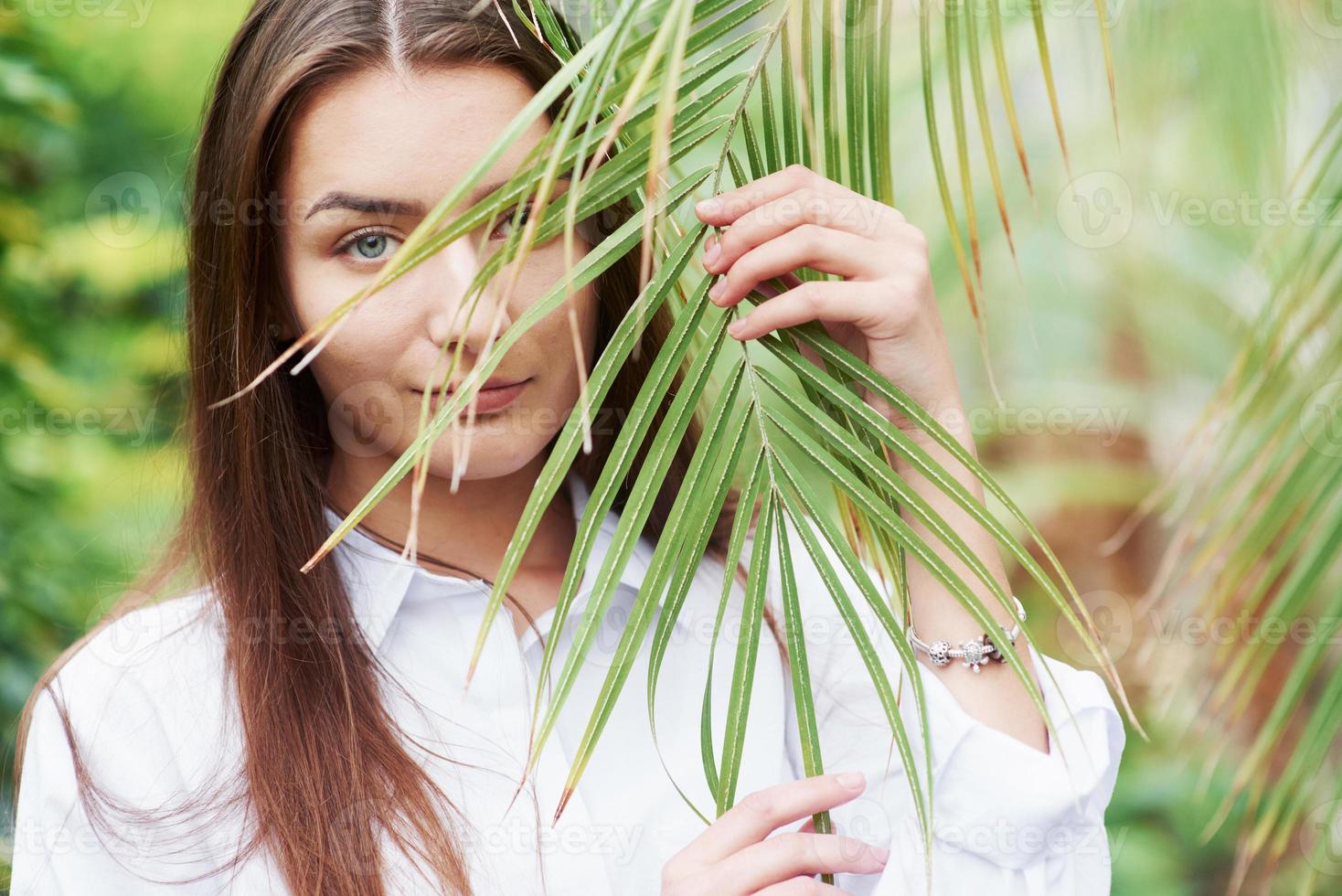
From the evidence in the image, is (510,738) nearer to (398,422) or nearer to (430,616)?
(430,616)

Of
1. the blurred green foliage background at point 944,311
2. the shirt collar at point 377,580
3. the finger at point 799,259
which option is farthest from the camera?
the blurred green foliage background at point 944,311

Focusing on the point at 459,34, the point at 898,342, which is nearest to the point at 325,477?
the point at 459,34

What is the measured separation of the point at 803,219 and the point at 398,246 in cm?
30

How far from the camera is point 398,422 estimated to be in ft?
2.83

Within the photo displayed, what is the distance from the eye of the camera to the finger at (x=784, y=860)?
695 millimetres

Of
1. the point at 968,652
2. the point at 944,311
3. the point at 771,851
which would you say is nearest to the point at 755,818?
the point at 771,851

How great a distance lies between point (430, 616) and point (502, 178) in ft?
1.32

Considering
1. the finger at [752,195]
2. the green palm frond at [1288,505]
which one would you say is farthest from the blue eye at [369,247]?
the green palm frond at [1288,505]

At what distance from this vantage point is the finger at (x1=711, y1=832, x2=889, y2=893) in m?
0.69

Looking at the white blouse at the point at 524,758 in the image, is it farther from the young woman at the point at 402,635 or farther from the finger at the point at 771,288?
the finger at the point at 771,288

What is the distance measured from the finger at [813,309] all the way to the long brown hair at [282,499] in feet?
0.91

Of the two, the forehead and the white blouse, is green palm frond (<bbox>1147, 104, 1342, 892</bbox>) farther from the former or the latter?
the forehead

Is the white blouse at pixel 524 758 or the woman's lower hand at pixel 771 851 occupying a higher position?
the white blouse at pixel 524 758

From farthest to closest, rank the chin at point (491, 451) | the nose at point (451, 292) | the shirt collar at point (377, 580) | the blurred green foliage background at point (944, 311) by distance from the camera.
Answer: the blurred green foliage background at point (944, 311)
the shirt collar at point (377, 580)
the chin at point (491, 451)
the nose at point (451, 292)
